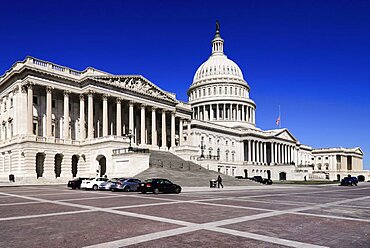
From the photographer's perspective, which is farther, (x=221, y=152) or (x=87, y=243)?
(x=221, y=152)

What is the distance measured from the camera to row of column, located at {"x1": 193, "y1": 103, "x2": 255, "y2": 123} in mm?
132750

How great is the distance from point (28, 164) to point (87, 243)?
49.5 meters

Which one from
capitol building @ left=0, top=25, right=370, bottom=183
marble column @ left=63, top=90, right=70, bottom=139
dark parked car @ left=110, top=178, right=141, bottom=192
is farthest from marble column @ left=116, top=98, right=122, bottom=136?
dark parked car @ left=110, top=178, right=141, bottom=192

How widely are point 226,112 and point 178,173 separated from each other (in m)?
81.2

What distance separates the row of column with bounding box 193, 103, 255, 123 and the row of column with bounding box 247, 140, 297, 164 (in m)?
14.3

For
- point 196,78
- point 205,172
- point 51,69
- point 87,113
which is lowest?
point 205,172

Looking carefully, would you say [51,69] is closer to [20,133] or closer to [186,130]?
[20,133]

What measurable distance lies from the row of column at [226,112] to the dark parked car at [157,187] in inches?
3896

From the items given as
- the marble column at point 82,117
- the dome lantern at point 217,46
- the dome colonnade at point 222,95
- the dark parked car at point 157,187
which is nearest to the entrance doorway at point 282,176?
the dome colonnade at point 222,95

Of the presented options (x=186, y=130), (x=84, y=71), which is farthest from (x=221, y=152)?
(x=84, y=71)

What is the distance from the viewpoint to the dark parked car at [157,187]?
33.4 meters

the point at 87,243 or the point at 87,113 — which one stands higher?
the point at 87,113

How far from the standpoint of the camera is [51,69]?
61.2 meters

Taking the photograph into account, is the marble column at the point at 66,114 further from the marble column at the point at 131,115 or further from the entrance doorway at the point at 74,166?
the marble column at the point at 131,115
